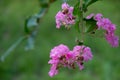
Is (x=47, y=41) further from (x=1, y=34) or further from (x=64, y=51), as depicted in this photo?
(x=64, y=51)

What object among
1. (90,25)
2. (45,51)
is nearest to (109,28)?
(90,25)

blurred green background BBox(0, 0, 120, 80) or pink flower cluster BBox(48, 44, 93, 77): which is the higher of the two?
blurred green background BBox(0, 0, 120, 80)

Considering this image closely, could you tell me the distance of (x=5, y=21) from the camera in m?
3.73

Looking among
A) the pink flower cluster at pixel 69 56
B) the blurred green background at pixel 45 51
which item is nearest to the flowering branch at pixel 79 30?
the pink flower cluster at pixel 69 56

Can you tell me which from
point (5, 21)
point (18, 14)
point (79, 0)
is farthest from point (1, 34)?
point (79, 0)

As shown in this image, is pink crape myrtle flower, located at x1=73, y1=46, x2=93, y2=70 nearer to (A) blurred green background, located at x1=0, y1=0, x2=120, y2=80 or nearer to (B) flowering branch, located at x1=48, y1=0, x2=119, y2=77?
(B) flowering branch, located at x1=48, y1=0, x2=119, y2=77

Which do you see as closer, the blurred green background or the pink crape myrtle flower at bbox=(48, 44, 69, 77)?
the pink crape myrtle flower at bbox=(48, 44, 69, 77)

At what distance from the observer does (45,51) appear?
330cm

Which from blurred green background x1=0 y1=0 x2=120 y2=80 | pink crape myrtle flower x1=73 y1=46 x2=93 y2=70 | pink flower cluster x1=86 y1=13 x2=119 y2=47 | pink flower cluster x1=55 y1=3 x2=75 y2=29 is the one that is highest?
blurred green background x1=0 y1=0 x2=120 y2=80

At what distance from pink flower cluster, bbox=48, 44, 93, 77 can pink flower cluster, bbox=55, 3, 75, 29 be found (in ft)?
0.19

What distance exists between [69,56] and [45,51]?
2.37 metres

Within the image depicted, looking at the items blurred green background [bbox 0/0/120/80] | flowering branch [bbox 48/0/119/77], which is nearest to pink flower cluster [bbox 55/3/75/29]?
flowering branch [bbox 48/0/119/77]

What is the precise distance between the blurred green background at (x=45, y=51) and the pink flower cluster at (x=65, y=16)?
1.50 meters

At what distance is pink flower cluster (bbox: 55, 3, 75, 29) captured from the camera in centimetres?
95
